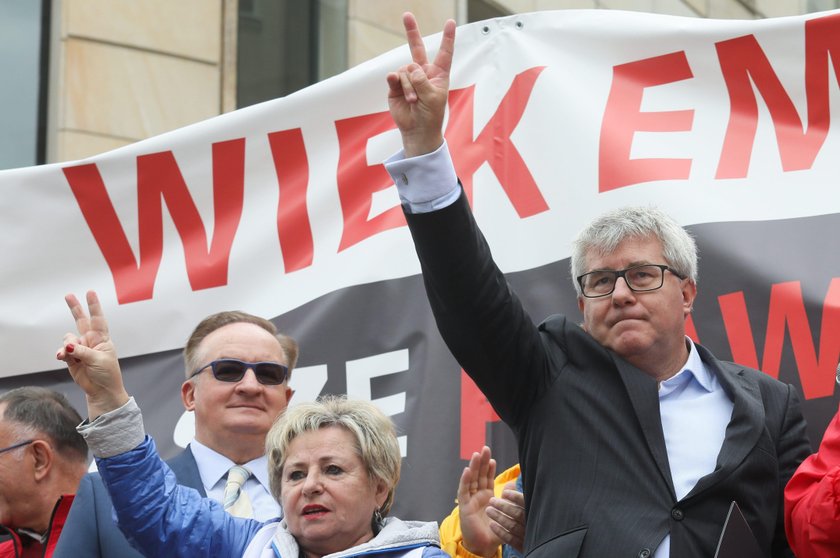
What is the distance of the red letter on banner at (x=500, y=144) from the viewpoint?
4805 mm

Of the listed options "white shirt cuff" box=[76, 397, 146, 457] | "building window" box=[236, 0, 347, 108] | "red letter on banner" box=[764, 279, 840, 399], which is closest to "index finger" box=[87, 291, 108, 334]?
"white shirt cuff" box=[76, 397, 146, 457]

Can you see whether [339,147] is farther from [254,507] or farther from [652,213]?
[652,213]

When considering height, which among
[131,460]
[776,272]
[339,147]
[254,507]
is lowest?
[254,507]

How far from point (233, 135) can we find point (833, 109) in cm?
212

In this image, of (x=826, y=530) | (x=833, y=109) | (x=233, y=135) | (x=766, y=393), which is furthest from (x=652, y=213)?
(x=233, y=135)

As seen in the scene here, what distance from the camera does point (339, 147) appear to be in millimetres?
5309

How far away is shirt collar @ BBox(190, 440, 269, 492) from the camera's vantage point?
421 cm

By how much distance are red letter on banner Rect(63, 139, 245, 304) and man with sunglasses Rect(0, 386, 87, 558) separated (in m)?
1.04

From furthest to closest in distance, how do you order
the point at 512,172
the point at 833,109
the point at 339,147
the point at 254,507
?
the point at 339,147, the point at 512,172, the point at 833,109, the point at 254,507

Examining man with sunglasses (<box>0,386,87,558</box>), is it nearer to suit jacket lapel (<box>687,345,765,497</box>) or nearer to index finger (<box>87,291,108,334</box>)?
index finger (<box>87,291,108,334</box>)

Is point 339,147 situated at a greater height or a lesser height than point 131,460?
greater

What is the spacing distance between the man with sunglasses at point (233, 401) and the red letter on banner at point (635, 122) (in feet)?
3.76

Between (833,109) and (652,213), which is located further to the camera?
(833,109)

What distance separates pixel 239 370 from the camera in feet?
14.3
